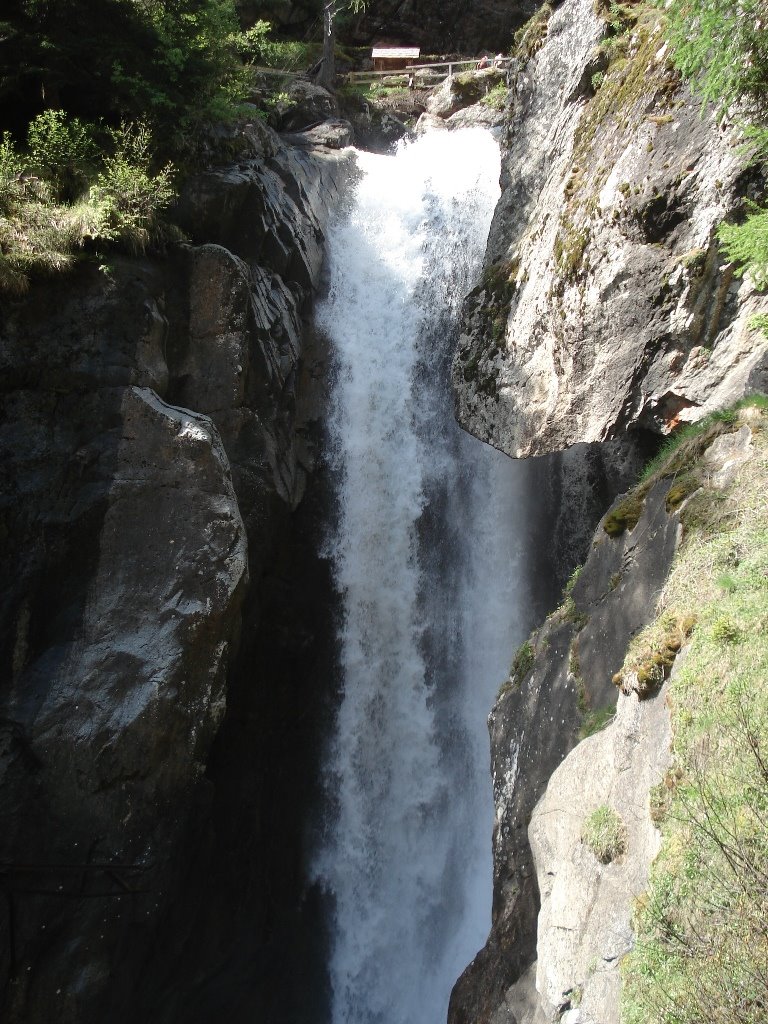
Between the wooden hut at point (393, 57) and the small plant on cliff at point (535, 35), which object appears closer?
the small plant on cliff at point (535, 35)

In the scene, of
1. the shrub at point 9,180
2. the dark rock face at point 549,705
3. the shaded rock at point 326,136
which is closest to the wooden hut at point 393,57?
the shaded rock at point 326,136

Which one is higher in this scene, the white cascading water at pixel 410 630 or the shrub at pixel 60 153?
the shrub at pixel 60 153

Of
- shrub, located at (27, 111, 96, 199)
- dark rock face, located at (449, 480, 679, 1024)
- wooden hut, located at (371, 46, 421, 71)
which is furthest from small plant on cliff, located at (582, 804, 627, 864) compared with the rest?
wooden hut, located at (371, 46, 421, 71)

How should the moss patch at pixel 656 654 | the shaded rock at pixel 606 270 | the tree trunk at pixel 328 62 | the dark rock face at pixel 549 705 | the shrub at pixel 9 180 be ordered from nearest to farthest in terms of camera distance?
the moss patch at pixel 656 654
the dark rock face at pixel 549 705
the shaded rock at pixel 606 270
the shrub at pixel 9 180
the tree trunk at pixel 328 62

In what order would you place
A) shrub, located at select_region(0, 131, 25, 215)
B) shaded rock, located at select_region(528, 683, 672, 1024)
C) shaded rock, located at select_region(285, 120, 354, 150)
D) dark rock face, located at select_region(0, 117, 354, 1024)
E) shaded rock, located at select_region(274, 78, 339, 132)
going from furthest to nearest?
shaded rock, located at select_region(274, 78, 339, 132) < shaded rock, located at select_region(285, 120, 354, 150) < shrub, located at select_region(0, 131, 25, 215) < dark rock face, located at select_region(0, 117, 354, 1024) < shaded rock, located at select_region(528, 683, 672, 1024)

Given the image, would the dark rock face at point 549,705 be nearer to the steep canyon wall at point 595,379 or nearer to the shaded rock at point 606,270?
the steep canyon wall at point 595,379

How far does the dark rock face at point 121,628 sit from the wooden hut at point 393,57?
16892 mm

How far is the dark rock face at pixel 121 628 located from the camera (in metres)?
7.50

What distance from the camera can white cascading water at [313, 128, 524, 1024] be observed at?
385 inches

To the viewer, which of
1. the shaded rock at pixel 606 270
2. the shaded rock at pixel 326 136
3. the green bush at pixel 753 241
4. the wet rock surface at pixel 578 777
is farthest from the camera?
the shaded rock at pixel 326 136

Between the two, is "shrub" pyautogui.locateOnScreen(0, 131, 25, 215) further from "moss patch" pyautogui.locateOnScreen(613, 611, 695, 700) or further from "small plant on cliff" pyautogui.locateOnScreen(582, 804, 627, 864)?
"small plant on cliff" pyautogui.locateOnScreen(582, 804, 627, 864)

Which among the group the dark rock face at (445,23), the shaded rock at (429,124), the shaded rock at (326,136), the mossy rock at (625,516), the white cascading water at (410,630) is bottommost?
the white cascading water at (410,630)

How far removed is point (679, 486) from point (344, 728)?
679 cm

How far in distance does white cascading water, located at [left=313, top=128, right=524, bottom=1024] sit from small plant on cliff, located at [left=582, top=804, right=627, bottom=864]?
539 centimetres
